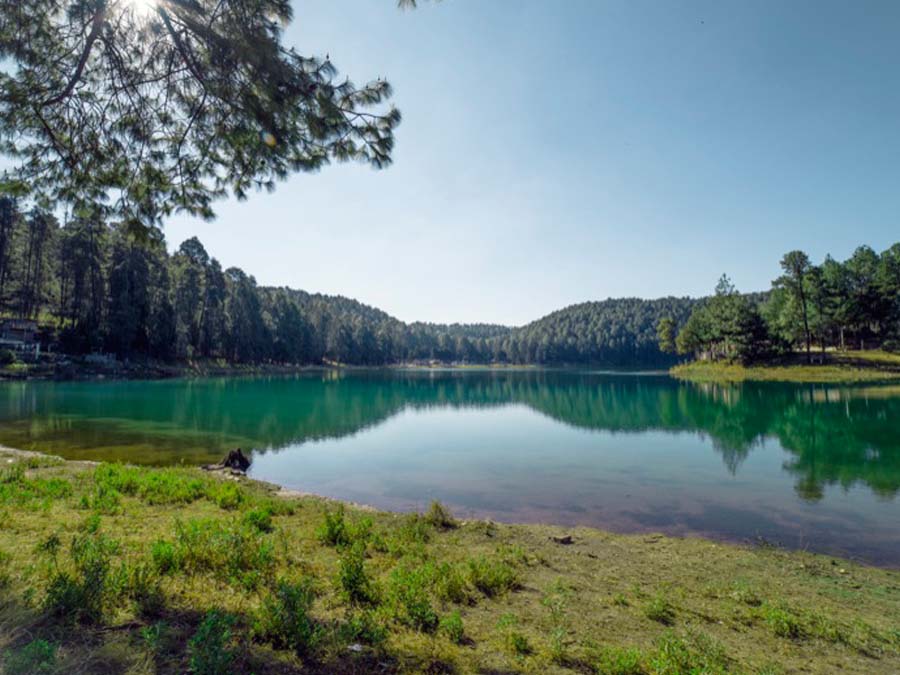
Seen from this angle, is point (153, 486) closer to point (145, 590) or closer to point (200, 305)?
point (145, 590)

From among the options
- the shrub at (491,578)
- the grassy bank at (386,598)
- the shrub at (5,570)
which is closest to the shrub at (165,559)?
the grassy bank at (386,598)

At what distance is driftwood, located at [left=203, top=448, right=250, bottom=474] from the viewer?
52.6ft

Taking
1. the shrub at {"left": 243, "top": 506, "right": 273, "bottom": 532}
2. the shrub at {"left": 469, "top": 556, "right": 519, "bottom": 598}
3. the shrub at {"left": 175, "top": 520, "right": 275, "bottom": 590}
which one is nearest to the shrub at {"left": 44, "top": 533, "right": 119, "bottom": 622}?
the shrub at {"left": 175, "top": 520, "right": 275, "bottom": 590}

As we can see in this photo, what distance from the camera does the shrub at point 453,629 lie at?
15.6 ft

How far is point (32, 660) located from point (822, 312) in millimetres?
89631

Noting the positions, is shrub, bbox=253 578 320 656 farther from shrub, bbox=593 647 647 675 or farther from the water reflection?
the water reflection

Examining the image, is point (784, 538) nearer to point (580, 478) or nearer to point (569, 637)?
point (580, 478)

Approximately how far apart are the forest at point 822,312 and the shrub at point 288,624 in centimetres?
8097

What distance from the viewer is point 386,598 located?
18.1 ft

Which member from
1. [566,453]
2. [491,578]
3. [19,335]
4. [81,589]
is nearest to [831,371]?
A: [566,453]

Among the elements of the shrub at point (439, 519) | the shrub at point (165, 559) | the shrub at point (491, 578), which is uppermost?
the shrub at point (165, 559)

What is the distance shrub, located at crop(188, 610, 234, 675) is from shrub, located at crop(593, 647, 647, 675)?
3.34m

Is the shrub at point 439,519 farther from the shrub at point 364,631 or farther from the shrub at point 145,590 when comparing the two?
the shrub at point 145,590

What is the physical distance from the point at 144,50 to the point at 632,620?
11.0 metres
